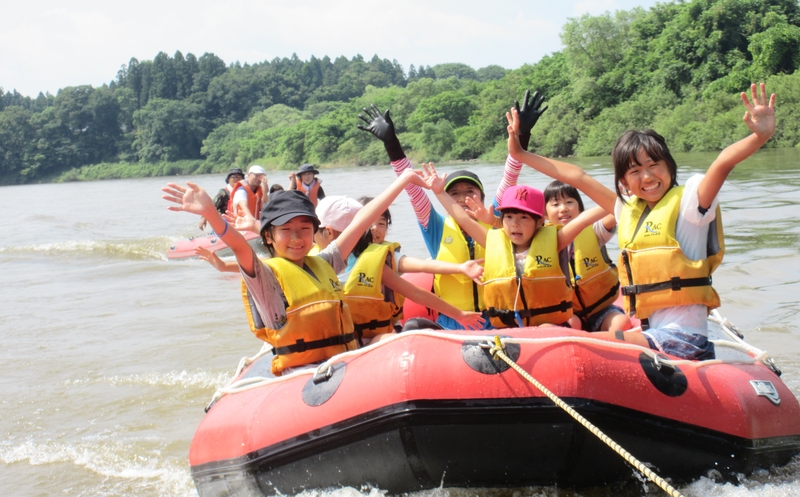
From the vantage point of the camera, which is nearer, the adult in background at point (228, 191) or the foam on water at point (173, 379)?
the foam on water at point (173, 379)

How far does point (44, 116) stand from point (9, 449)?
245 ft

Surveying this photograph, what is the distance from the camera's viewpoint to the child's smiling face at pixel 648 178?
2725 millimetres

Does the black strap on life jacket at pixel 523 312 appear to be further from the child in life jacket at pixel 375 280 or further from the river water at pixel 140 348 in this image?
the river water at pixel 140 348

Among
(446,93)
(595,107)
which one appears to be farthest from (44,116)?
(595,107)

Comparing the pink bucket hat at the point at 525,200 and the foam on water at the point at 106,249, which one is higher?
the pink bucket hat at the point at 525,200

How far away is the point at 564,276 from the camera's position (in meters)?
3.17

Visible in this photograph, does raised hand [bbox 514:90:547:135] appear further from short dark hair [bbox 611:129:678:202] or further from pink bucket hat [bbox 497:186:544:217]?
short dark hair [bbox 611:129:678:202]

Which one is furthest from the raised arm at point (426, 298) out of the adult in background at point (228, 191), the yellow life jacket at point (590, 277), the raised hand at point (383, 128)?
the adult in background at point (228, 191)

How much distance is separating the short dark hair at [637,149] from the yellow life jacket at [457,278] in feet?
3.49

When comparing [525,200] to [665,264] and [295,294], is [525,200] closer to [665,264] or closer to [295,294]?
[665,264]

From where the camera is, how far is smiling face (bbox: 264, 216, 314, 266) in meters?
2.84

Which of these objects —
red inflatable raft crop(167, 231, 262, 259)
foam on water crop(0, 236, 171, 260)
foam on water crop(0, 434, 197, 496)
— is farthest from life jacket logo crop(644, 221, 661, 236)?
foam on water crop(0, 236, 171, 260)

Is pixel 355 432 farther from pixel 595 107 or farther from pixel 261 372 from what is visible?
pixel 595 107

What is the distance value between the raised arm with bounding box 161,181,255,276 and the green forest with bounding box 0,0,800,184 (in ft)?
74.1
